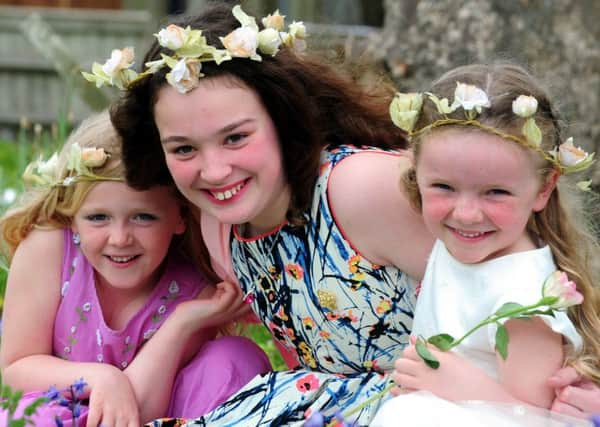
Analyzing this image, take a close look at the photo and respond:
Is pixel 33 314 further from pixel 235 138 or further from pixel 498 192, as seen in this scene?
pixel 498 192

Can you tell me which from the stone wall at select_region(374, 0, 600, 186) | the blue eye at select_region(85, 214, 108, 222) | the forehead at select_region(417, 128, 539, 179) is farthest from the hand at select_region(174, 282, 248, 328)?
the stone wall at select_region(374, 0, 600, 186)

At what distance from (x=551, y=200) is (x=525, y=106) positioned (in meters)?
0.29

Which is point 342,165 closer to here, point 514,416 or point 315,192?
point 315,192

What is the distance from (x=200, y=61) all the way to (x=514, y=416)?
116 cm

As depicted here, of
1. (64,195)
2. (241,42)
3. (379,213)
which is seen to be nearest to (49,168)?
(64,195)

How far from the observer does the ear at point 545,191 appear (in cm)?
244

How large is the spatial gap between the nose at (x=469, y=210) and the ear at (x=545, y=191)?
147 millimetres

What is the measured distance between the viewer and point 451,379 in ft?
7.79

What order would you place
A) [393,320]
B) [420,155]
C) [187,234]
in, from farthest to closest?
[187,234] → [393,320] → [420,155]

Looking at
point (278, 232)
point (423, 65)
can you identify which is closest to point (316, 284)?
point (278, 232)

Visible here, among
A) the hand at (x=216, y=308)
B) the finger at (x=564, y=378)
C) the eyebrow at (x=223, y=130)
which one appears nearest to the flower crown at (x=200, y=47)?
the eyebrow at (x=223, y=130)

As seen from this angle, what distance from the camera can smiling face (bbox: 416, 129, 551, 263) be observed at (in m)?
2.35

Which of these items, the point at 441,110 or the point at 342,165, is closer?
the point at 441,110

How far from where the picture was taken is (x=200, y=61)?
2766 millimetres
